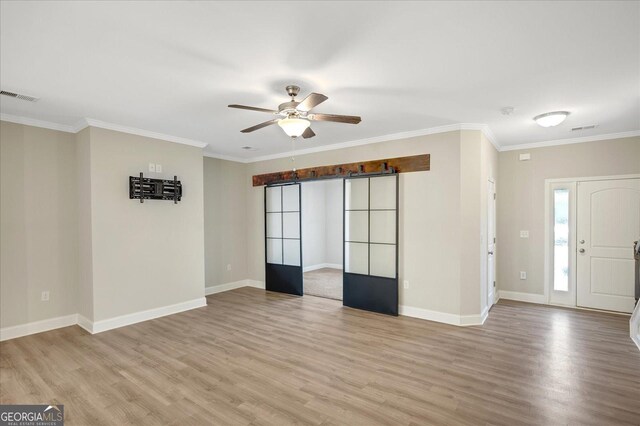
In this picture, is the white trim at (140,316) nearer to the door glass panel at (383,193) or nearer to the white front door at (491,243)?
the door glass panel at (383,193)

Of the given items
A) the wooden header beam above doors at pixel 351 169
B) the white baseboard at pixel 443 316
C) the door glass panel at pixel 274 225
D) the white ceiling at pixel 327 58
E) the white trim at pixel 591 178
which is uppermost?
the white ceiling at pixel 327 58

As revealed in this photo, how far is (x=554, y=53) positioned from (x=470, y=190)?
214 cm

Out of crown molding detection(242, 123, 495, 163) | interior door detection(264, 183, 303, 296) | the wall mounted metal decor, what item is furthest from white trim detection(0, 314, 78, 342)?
crown molding detection(242, 123, 495, 163)

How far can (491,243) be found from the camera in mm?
5066

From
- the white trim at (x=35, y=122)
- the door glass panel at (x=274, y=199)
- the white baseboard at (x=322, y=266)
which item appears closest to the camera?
the white trim at (x=35, y=122)

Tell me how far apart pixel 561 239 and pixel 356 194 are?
3.37m

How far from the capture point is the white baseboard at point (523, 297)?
17.4 ft

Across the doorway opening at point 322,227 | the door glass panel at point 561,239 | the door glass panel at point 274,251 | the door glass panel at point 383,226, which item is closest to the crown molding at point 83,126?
the door glass panel at point 274,251

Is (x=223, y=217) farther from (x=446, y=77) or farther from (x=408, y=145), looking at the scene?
(x=446, y=77)

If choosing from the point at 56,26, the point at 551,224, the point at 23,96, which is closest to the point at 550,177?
the point at 551,224

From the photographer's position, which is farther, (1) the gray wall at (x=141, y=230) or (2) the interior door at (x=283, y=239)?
(2) the interior door at (x=283, y=239)

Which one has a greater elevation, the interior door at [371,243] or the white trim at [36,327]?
the interior door at [371,243]

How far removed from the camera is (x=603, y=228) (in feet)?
15.9

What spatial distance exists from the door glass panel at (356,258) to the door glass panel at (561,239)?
3086 millimetres
